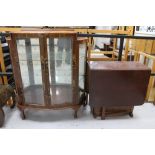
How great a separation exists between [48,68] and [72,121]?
847 mm

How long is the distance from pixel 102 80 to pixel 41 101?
0.87m

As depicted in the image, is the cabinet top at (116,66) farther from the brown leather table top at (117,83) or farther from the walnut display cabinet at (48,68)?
the walnut display cabinet at (48,68)

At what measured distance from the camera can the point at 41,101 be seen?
80.0 inches

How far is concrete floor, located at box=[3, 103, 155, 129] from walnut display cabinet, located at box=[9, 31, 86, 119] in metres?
0.13

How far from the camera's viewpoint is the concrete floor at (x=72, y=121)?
2.03 metres

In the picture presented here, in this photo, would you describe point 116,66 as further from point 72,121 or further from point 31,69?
point 31,69

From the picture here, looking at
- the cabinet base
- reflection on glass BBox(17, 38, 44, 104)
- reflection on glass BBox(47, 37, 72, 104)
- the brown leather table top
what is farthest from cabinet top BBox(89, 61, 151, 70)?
reflection on glass BBox(17, 38, 44, 104)

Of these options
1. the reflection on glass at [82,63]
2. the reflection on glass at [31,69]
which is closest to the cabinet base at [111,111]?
the reflection on glass at [82,63]

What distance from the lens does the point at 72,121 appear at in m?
2.12

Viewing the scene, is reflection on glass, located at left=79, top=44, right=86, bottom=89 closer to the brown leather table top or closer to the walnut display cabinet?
the walnut display cabinet

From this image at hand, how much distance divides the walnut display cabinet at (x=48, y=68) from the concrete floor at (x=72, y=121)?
0.13m

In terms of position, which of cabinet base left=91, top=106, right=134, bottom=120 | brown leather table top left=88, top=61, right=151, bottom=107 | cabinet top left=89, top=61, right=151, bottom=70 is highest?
cabinet top left=89, top=61, right=151, bottom=70

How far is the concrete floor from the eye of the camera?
2025mm

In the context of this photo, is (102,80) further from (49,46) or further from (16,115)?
(16,115)
